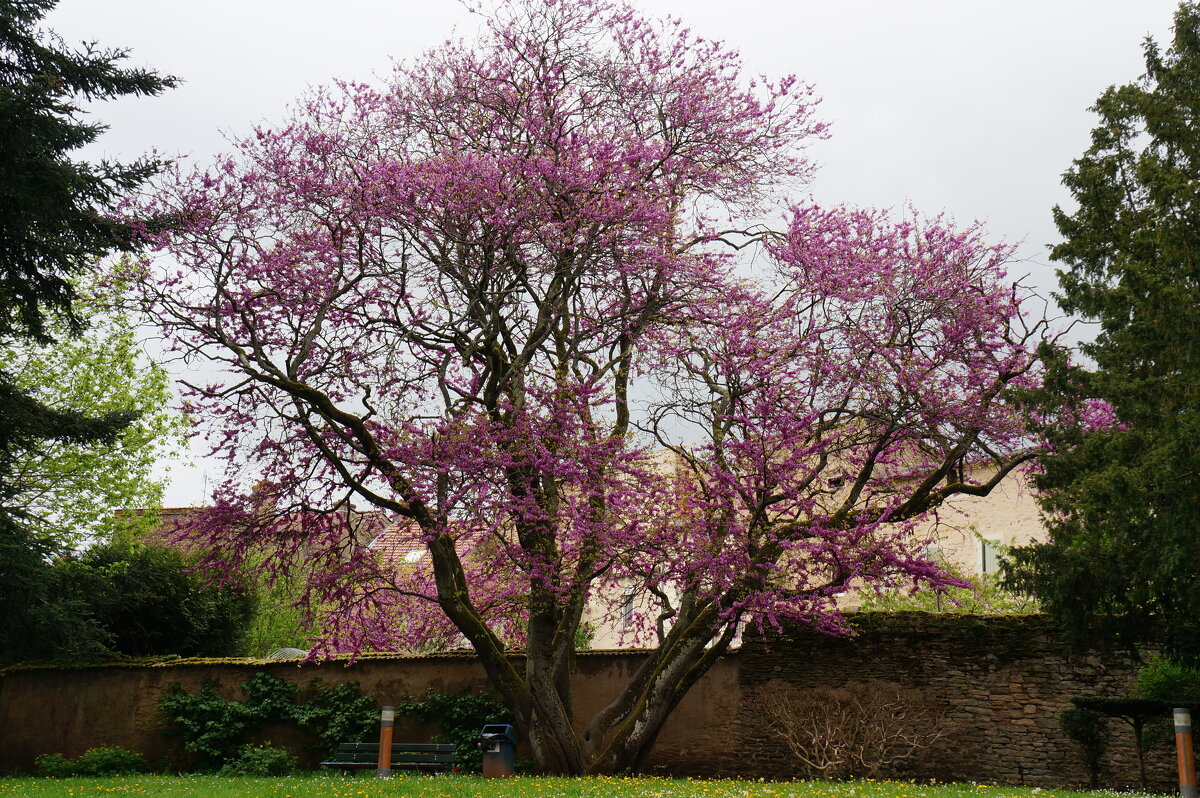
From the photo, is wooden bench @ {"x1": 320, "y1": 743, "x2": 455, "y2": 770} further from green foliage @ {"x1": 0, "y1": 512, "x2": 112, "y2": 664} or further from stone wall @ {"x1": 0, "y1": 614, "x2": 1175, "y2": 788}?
green foliage @ {"x1": 0, "y1": 512, "x2": 112, "y2": 664}

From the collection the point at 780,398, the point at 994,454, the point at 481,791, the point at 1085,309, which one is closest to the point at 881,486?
the point at 994,454

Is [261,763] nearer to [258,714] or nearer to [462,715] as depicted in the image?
[258,714]

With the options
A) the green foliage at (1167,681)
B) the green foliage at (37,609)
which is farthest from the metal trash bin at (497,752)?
the green foliage at (1167,681)

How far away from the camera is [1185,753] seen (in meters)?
10.7

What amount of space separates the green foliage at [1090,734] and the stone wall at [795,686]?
0.17m

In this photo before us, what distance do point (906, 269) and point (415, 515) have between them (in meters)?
8.34

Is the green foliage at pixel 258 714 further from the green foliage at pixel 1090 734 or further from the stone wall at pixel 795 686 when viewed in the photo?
the green foliage at pixel 1090 734

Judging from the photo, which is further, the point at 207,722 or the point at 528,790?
the point at 207,722

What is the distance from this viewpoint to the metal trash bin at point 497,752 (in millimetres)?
15602

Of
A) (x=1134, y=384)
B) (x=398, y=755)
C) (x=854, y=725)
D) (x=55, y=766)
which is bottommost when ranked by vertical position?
(x=55, y=766)

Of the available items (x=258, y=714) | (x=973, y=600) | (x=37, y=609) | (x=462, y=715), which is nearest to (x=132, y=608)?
(x=37, y=609)

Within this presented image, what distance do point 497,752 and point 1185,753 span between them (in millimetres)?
9449

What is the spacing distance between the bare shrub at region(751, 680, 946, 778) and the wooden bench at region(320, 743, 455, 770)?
18.2ft

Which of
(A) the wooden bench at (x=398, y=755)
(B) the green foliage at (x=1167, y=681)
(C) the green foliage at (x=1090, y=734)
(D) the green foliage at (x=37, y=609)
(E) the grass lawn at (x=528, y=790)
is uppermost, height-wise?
(D) the green foliage at (x=37, y=609)
